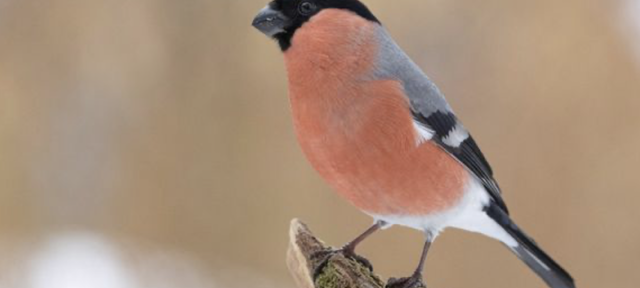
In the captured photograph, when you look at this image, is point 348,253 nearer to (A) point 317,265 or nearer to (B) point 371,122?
(A) point 317,265

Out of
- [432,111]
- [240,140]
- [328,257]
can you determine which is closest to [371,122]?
[432,111]

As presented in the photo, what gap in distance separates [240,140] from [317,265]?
3.68ft

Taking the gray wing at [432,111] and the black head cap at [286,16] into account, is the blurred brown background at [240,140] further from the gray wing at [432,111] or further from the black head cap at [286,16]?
the black head cap at [286,16]

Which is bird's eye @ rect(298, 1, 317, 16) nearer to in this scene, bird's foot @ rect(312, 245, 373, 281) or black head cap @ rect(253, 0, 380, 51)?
black head cap @ rect(253, 0, 380, 51)

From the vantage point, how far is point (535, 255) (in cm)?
158

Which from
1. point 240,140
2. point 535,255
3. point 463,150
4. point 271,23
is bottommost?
point 535,255

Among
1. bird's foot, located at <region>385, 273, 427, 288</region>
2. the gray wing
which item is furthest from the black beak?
bird's foot, located at <region>385, 273, 427, 288</region>

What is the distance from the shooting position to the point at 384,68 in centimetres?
142

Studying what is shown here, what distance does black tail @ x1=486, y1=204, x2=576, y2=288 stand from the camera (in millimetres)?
1555

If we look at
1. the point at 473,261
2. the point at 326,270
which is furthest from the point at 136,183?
the point at 326,270

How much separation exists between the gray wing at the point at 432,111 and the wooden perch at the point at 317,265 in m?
0.26

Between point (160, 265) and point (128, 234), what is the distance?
139 mm

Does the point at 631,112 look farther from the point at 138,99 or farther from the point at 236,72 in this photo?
the point at 138,99

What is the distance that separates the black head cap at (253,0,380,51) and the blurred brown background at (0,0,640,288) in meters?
1.02
